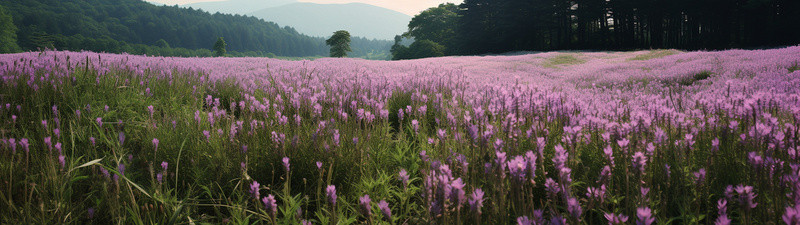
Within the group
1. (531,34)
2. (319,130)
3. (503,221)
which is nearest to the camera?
(503,221)

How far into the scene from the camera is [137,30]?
14338 centimetres

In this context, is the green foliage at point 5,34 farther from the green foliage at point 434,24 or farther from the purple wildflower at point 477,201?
the purple wildflower at point 477,201

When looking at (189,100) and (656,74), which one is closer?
(189,100)

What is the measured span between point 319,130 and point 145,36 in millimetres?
174183

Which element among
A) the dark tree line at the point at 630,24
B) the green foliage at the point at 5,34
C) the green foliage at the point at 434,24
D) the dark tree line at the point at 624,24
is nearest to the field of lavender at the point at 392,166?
the dark tree line at the point at 630,24

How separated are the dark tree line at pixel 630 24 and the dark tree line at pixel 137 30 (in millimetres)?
88553

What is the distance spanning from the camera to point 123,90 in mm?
4539

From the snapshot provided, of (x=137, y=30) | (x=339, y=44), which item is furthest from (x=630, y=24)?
(x=137, y=30)

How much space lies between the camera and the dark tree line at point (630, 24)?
111 ft

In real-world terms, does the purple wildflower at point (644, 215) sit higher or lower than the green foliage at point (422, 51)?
lower

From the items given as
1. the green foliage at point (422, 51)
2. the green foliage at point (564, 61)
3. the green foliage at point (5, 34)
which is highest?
the green foliage at point (5, 34)

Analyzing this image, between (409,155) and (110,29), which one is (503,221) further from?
(110,29)

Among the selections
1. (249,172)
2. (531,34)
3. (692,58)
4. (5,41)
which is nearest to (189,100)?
(249,172)

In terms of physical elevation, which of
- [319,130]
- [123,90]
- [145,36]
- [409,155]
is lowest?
[409,155]
